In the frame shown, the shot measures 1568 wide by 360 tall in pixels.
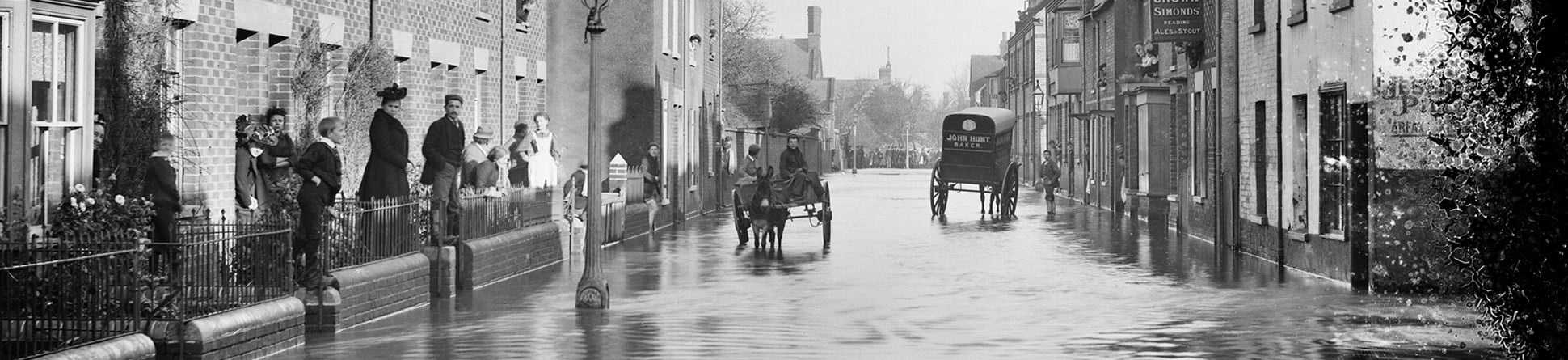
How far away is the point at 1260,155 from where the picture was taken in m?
23.8

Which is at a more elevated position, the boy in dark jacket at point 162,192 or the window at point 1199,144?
the window at point 1199,144

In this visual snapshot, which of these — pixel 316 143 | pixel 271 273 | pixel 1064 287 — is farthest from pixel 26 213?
pixel 1064 287

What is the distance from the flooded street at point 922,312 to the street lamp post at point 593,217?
245mm

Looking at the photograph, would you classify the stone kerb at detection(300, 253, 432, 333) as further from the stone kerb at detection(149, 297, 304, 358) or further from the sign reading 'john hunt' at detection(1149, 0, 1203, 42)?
the sign reading 'john hunt' at detection(1149, 0, 1203, 42)

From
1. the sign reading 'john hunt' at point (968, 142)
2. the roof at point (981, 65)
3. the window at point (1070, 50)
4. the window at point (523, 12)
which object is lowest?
the sign reading 'john hunt' at point (968, 142)

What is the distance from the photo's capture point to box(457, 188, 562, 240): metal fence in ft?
56.0

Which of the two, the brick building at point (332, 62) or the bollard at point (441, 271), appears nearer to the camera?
the brick building at point (332, 62)

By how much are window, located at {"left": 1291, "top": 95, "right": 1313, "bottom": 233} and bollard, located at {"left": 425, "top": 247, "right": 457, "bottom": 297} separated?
1004 cm

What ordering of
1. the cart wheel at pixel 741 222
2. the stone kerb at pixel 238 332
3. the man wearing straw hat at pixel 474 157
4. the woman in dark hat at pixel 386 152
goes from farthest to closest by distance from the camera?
the cart wheel at pixel 741 222
the man wearing straw hat at pixel 474 157
the woman in dark hat at pixel 386 152
the stone kerb at pixel 238 332

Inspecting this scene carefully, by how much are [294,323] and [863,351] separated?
3713 millimetres

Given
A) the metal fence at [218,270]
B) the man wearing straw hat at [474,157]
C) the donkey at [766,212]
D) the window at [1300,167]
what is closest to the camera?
the metal fence at [218,270]

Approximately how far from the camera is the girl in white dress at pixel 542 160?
24141 millimetres

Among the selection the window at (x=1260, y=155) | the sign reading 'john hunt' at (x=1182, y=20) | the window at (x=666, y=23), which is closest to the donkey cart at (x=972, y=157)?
the window at (x=666, y=23)

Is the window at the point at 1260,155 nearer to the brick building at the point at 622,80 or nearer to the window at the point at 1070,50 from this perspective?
the brick building at the point at 622,80
